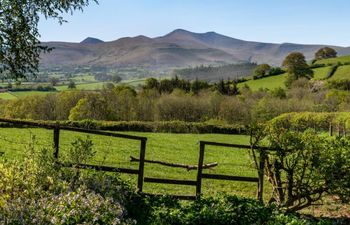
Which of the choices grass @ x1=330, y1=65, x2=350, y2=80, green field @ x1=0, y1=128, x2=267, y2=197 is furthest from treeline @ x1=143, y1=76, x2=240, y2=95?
green field @ x1=0, y1=128, x2=267, y2=197

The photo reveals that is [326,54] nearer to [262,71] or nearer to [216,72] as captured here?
[216,72]

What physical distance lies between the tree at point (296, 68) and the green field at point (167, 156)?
59125 millimetres

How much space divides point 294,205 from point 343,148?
2.14m

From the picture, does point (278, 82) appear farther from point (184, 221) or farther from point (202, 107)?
point (184, 221)

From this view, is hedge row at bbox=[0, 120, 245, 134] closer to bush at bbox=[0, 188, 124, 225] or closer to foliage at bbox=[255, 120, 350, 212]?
foliage at bbox=[255, 120, 350, 212]

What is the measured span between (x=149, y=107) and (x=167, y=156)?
35.9 metres

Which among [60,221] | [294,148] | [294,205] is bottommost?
[294,205]

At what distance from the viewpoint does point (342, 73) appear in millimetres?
104938

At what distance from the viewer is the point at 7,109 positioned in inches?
2532

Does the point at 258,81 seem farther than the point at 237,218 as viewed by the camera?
Yes

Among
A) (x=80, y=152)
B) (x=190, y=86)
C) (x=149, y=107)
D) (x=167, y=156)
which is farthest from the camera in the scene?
(x=190, y=86)

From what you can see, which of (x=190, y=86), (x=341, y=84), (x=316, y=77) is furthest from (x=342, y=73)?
(x=190, y=86)

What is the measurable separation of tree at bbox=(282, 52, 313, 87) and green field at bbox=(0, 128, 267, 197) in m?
59.1

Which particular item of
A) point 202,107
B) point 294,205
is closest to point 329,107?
point 202,107
